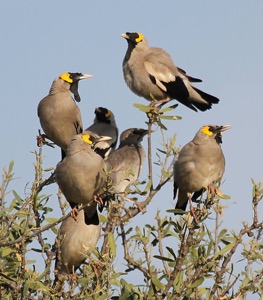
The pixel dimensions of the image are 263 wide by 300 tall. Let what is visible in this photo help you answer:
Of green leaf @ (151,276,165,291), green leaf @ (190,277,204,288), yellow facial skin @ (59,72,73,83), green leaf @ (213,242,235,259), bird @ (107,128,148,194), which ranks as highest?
yellow facial skin @ (59,72,73,83)

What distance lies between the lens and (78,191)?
5.77 m

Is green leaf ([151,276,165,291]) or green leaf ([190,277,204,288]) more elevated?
green leaf ([151,276,165,291])

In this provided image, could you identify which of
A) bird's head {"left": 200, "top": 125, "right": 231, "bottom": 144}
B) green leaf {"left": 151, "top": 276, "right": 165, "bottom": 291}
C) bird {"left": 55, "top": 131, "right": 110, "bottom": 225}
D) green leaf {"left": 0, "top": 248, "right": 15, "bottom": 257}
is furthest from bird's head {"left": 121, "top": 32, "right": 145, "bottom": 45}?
green leaf {"left": 151, "top": 276, "right": 165, "bottom": 291}

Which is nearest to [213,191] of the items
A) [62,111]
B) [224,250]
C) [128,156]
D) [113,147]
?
[224,250]

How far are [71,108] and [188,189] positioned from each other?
83.4 inches

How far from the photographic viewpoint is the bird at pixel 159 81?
24.1ft

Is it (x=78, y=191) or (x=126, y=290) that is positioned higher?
(x=78, y=191)

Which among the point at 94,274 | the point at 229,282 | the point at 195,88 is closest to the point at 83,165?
the point at 94,274

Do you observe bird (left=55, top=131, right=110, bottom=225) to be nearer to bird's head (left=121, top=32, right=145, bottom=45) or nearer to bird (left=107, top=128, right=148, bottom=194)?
bird (left=107, top=128, right=148, bottom=194)

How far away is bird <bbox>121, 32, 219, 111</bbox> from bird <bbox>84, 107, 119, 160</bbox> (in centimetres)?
118

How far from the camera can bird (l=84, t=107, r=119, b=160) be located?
8531mm

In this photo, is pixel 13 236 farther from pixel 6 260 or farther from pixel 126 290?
pixel 126 290

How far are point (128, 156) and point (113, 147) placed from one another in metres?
0.67

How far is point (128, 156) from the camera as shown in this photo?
8016 millimetres
